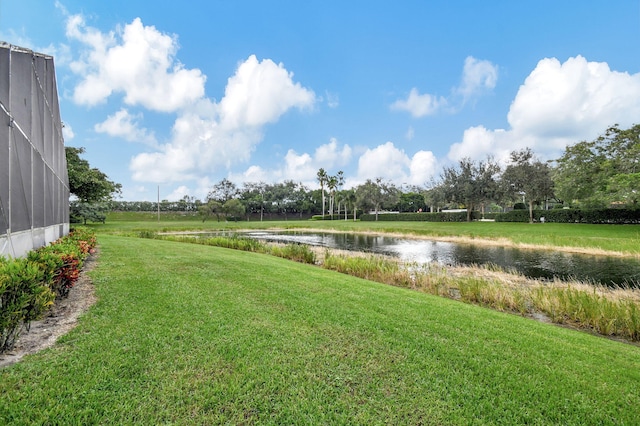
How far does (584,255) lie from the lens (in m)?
16.9

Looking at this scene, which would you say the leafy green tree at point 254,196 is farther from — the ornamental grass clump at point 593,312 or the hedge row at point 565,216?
the ornamental grass clump at point 593,312

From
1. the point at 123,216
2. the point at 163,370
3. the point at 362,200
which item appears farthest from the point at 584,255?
the point at 123,216

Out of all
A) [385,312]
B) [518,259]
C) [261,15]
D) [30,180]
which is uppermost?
[261,15]

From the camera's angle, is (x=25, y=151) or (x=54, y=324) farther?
(x=25, y=151)

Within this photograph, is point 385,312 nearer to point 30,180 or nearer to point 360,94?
point 30,180

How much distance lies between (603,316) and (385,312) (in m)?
4.92

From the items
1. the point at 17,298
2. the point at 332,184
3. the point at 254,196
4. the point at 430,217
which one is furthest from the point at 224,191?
the point at 17,298

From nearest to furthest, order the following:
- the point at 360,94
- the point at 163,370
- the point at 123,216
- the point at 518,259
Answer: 1. the point at 163,370
2. the point at 518,259
3. the point at 360,94
4. the point at 123,216

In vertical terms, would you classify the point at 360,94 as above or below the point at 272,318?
above

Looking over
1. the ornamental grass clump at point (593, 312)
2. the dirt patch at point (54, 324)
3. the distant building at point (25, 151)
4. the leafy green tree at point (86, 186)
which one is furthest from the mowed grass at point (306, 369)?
the leafy green tree at point (86, 186)

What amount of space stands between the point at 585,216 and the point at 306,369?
1566 inches

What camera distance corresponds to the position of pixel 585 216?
31500mm

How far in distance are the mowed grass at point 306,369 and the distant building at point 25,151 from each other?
222 cm

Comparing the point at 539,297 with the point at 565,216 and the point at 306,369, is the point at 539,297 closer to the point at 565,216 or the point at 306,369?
the point at 306,369
